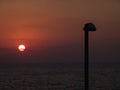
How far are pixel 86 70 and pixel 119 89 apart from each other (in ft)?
111

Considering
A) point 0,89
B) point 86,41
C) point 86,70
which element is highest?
point 0,89

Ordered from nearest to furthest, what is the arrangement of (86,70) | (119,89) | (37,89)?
(86,70) < (119,89) < (37,89)

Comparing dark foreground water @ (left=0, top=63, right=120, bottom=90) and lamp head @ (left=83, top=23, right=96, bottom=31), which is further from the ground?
dark foreground water @ (left=0, top=63, right=120, bottom=90)

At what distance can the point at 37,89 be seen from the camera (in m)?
46.2

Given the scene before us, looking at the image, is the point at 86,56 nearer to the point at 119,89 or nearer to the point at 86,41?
the point at 86,41

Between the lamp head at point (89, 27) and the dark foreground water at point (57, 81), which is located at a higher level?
the dark foreground water at point (57, 81)

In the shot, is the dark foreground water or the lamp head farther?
the dark foreground water

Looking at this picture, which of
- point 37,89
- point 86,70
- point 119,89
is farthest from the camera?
point 37,89

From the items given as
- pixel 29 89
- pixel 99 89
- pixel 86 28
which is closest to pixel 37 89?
pixel 29 89

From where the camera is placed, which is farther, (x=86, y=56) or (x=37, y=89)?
(x=37, y=89)

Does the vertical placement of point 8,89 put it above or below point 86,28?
above

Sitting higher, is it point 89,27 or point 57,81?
point 57,81

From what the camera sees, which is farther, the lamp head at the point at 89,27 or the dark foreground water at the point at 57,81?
the dark foreground water at the point at 57,81

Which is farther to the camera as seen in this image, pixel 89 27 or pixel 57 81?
pixel 57 81
